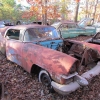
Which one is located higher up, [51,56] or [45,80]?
[51,56]

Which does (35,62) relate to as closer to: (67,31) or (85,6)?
(67,31)

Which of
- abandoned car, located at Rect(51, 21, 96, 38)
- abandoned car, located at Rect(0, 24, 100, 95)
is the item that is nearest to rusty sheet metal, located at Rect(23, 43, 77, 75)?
abandoned car, located at Rect(0, 24, 100, 95)

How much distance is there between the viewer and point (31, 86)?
3.48m

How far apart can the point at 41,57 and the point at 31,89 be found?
33.3 inches

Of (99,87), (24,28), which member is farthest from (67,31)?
(99,87)

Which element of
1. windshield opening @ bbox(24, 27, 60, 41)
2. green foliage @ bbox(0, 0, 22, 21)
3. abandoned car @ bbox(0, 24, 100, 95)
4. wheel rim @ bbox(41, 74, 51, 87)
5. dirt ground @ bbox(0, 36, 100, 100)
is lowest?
dirt ground @ bbox(0, 36, 100, 100)

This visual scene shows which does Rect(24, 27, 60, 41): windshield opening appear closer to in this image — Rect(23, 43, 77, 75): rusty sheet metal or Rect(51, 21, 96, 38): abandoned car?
Rect(23, 43, 77, 75): rusty sheet metal

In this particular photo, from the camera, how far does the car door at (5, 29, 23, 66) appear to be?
401 cm

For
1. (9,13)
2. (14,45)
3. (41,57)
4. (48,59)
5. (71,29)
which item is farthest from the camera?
(9,13)

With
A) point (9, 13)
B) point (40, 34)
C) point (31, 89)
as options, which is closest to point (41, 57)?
point (31, 89)

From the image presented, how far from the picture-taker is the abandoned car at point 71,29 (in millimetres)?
9984

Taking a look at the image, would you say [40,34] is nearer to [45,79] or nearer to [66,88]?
[45,79]

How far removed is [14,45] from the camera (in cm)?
424

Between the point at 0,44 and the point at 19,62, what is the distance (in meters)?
1.68
